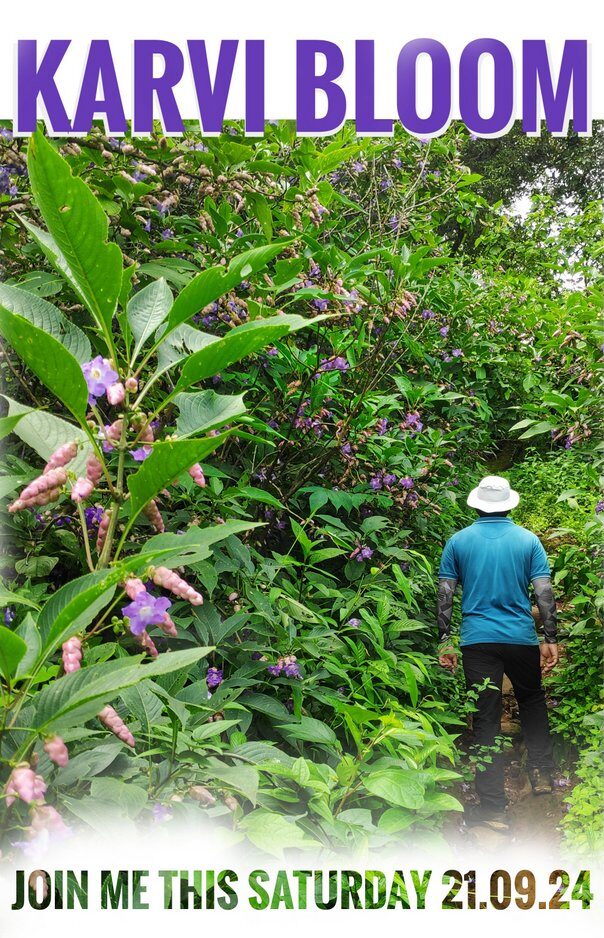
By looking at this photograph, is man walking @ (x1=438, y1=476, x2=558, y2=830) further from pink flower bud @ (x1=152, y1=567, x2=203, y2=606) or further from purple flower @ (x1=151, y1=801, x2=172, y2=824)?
pink flower bud @ (x1=152, y1=567, x2=203, y2=606)

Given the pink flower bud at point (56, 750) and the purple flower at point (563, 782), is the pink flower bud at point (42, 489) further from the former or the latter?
the purple flower at point (563, 782)

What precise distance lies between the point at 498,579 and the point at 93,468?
329 cm

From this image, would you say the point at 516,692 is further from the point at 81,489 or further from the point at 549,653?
the point at 81,489

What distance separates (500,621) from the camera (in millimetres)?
3770

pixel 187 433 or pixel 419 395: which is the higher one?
pixel 419 395

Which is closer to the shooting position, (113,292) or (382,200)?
(113,292)

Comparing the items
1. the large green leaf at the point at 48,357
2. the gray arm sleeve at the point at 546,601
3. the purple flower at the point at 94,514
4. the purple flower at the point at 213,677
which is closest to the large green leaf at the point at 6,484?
the large green leaf at the point at 48,357

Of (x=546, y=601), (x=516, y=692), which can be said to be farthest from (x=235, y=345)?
(x=516, y=692)

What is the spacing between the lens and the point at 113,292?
30.6 inches

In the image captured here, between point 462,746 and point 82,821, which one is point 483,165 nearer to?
point 462,746

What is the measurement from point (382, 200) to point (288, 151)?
5.75ft

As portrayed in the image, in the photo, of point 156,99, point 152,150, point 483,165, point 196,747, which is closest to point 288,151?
point 152,150

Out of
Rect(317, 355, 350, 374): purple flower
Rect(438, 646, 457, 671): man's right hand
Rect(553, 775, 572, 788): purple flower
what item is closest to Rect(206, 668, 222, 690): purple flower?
Rect(317, 355, 350, 374): purple flower

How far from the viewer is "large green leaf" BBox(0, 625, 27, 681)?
0.64m
